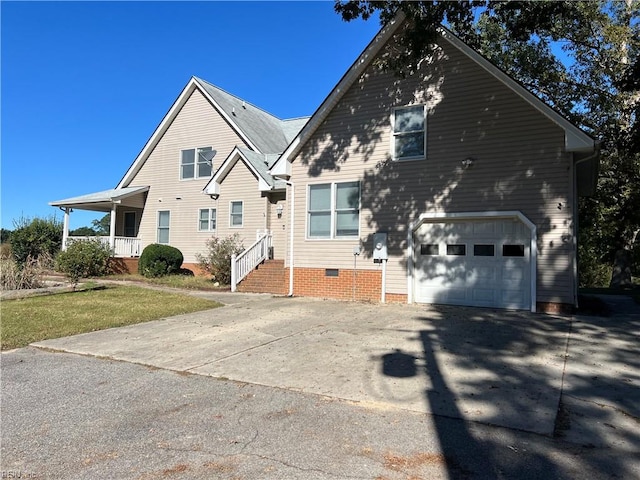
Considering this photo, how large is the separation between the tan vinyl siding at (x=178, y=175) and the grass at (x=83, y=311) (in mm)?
6751

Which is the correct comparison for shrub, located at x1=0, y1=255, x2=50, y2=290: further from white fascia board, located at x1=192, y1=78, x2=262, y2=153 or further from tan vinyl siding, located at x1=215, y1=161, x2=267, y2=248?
white fascia board, located at x1=192, y1=78, x2=262, y2=153

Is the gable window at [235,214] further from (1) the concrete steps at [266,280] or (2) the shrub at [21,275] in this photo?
(2) the shrub at [21,275]

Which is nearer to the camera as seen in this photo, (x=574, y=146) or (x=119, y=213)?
(x=574, y=146)

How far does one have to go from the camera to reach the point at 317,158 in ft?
45.4

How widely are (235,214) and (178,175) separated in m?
4.82

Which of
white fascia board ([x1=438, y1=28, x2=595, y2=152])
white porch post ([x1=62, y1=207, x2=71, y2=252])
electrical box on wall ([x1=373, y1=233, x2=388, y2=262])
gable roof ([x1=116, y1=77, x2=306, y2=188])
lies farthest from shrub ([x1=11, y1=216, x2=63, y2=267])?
white fascia board ([x1=438, y1=28, x2=595, y2=152])

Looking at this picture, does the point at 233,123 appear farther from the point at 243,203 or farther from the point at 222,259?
the point at 222,259

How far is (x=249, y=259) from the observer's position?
52.0ft

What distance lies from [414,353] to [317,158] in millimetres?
8460

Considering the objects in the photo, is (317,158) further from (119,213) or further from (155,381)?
(119,213)

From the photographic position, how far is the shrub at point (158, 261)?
60.6 ft

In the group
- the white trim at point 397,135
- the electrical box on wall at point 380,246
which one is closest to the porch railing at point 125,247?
the electrical box on wall at point 380,246

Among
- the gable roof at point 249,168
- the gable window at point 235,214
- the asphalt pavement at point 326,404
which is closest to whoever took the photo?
the asphalt pavement at point 326,404

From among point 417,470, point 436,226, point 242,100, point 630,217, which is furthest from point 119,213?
point 630,217
